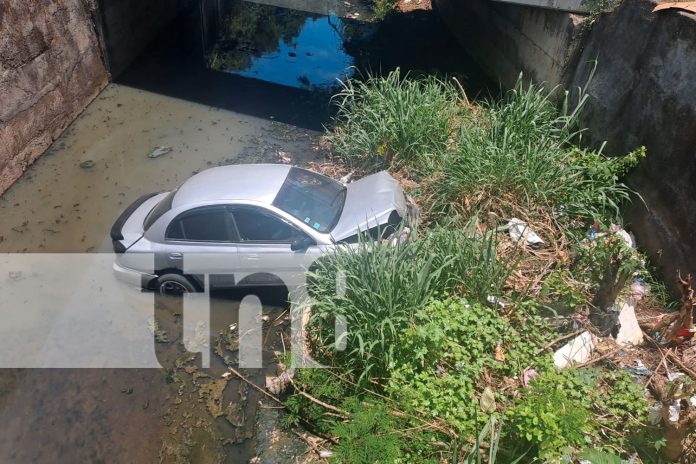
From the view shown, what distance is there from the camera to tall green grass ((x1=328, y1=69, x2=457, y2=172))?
796cm

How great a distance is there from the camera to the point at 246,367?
5812mm

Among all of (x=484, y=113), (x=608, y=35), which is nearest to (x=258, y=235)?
(x=484, y=113)

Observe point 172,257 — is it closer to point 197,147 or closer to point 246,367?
point 246,367

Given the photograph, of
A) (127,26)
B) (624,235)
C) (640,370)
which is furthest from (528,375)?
(127,26)

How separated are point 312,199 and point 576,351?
3.35 meters

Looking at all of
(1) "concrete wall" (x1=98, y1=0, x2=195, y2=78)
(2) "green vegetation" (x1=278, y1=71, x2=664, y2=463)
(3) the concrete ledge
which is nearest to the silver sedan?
A: (2) "green vegetation" (x1=278, y1=71, x2=664, y2=463)

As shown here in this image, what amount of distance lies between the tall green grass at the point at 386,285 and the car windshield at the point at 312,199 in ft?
1.84

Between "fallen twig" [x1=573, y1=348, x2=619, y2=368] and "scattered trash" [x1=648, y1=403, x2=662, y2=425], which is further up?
"scattered trash" [x1=648, y1=403, x2=662, y2=425]

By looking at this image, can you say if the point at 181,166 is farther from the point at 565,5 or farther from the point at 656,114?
the point at 656,114

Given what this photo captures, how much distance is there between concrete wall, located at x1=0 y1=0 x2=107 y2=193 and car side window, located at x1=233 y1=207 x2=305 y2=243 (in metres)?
4.90

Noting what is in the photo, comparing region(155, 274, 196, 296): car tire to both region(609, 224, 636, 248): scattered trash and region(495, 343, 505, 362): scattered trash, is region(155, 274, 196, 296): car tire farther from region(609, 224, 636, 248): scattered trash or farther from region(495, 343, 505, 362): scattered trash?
region(609, 224, 636, 248): scattered trash

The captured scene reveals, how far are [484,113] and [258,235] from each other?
15.6ft

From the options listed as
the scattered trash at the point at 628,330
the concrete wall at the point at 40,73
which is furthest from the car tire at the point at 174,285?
the scattered trash at the point at 628,330

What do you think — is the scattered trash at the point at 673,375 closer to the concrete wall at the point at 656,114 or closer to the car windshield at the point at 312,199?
the concrete wall at the point at 656,114
